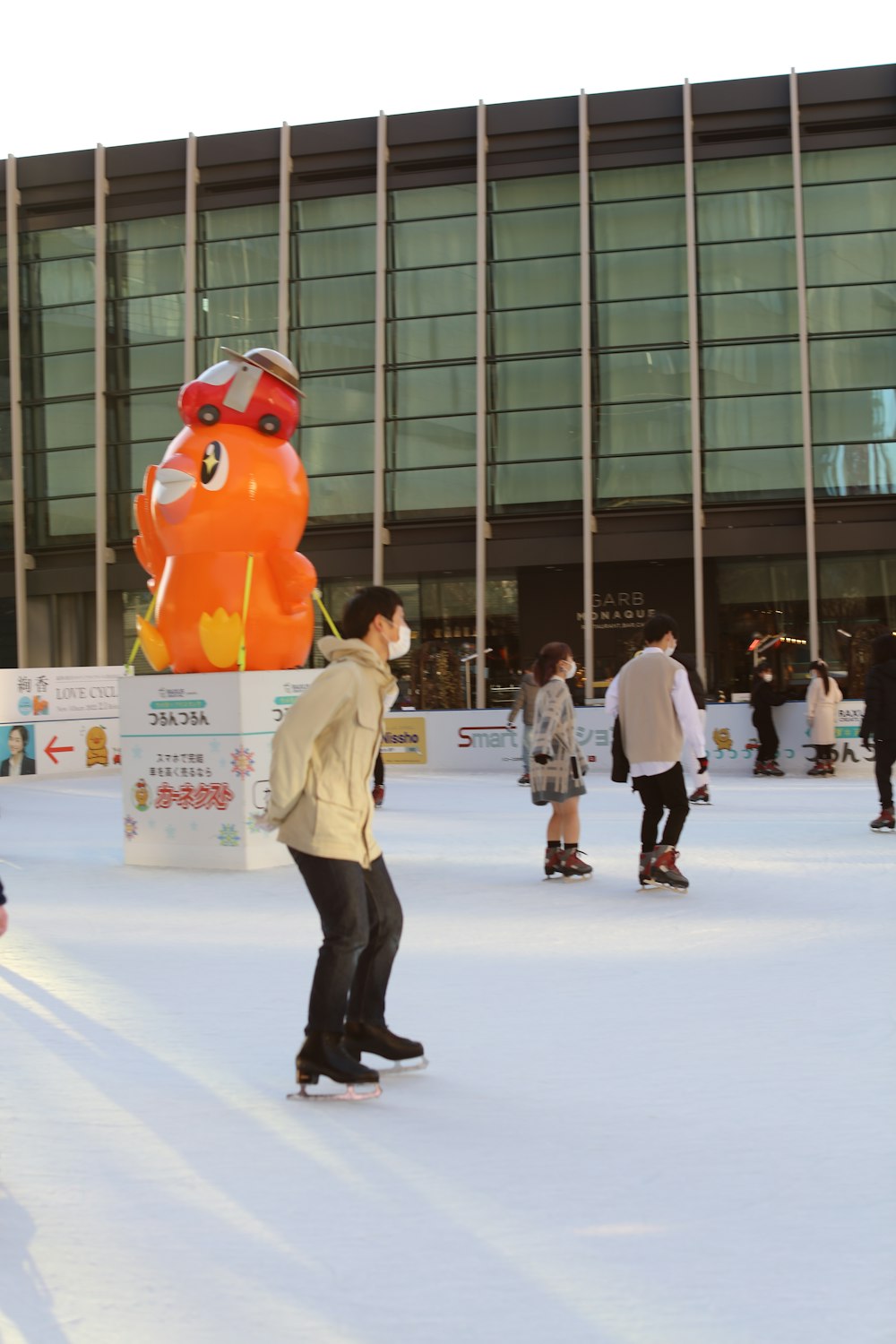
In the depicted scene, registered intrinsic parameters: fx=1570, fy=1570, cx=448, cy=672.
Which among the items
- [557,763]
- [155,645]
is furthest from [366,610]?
[155,645]

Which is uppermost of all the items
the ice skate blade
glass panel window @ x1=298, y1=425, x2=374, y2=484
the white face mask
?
glass panel window @ x1=298, y1=425, x2=374, y2=484

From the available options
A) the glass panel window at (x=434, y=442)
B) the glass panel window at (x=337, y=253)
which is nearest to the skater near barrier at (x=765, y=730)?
the glass panel window at (x=434, y=442)

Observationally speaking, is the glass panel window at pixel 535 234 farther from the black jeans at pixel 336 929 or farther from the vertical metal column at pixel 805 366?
the black jeans at pixel 336 929

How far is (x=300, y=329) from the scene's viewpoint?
3462 cm

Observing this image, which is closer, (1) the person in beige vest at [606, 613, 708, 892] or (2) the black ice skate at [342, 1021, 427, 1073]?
(2) the black ice skate at [342, 1021, 427, 1073]

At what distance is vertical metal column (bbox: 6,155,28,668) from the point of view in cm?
3566

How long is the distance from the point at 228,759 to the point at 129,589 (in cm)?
2392

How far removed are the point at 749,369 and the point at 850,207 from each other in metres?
3.84

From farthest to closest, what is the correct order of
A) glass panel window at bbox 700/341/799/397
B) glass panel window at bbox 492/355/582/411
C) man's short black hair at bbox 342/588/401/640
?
glass panel window at bbox 492/355/582/411 < glass panel window at bbox 700/341/799/397 < man's short black hair at bbox 342/588/401/640

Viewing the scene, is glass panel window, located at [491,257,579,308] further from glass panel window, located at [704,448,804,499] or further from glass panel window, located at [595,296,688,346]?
glass panel window, located at [704,448,804,499]

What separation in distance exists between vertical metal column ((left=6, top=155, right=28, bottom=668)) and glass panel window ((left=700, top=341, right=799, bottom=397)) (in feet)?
51.2

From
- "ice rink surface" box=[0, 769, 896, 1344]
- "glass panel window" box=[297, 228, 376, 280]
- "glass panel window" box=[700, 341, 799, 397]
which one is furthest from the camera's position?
"glass panel window" box=[297, 228, 376, 280]

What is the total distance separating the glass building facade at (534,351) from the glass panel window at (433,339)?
0.14 feet

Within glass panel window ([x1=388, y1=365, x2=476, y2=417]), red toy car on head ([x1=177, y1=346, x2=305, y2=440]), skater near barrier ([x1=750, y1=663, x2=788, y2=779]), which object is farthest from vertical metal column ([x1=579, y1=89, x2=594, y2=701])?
red toy car on head ([x1=177, y1=346, x2=305, y2=440])
